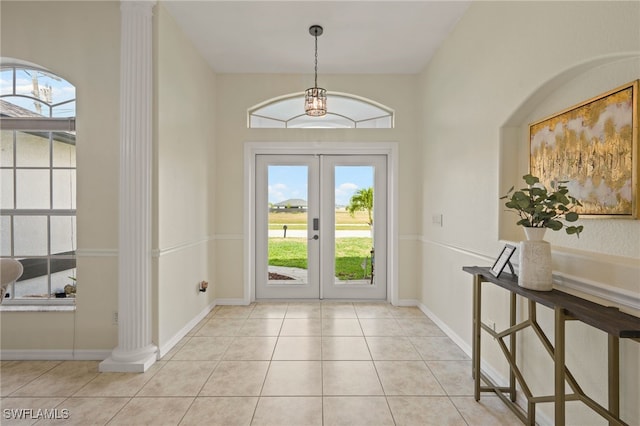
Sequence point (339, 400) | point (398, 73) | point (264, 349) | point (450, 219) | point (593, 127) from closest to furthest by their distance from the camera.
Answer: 1. point (593, 127)
2. point (339, 400)
3. point (264, 349)
4. point (450, 219)
5. point (398, 73)

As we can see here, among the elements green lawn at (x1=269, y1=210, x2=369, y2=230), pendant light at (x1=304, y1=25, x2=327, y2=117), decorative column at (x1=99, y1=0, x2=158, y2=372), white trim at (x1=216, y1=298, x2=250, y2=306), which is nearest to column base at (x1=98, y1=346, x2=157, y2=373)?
decorative column at (x1=99, y1=0, x2=158, y2=372)

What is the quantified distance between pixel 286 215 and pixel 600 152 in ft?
11.5

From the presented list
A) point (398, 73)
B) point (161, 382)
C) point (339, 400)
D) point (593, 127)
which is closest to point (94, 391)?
point (161, 382)

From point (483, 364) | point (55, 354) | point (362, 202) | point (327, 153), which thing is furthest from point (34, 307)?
point (483, 364)

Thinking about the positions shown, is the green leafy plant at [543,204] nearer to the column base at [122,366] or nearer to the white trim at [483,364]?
the white trim at [483,364]

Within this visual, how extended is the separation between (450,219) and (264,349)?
2271 millimetres

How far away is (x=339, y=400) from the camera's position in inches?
85.5

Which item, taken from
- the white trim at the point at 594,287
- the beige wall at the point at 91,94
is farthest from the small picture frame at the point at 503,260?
the beige wall at the point at 91,94

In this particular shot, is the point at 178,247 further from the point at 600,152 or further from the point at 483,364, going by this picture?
the point at 600,152

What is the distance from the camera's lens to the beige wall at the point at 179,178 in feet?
9.07

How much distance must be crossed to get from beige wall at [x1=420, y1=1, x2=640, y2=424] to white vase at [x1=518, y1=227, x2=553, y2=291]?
0.14m

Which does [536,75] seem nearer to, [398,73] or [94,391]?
[398,73]

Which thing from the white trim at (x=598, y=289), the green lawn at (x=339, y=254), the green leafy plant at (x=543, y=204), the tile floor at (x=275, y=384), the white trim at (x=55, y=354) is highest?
the green leafy plant at (x=543, y=204)

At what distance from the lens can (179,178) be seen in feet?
10.4
